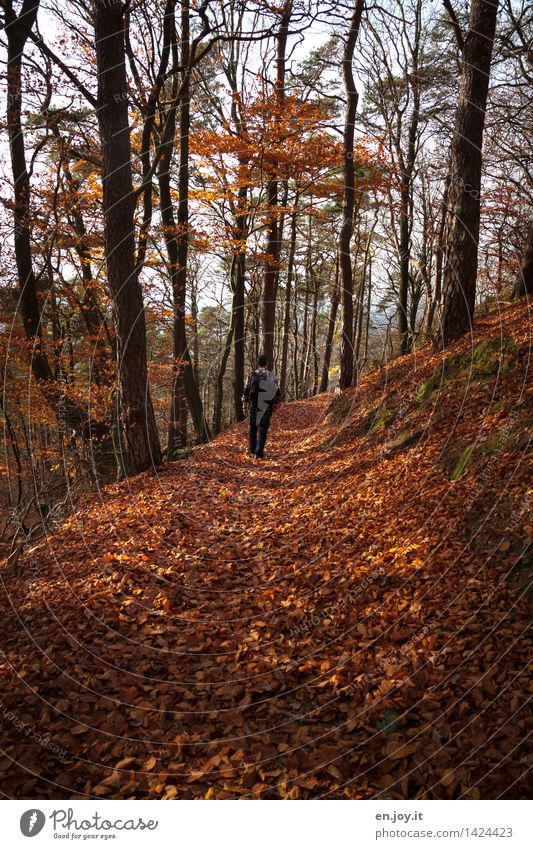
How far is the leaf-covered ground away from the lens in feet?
9.70

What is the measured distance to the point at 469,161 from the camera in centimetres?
812

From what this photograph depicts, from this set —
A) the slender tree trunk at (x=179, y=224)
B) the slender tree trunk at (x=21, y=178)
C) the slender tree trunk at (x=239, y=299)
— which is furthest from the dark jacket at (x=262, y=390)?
the slender tree trunk at (x=239, y=299)

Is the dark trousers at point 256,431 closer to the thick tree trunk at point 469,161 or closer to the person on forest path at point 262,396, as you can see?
the person on forest path at point 262,396

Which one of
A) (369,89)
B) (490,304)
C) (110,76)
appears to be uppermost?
(369,89)

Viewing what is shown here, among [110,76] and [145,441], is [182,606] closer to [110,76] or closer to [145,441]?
[145,441]

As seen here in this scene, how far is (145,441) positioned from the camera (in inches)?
372

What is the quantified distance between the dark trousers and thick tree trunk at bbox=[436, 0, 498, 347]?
518 centimetres

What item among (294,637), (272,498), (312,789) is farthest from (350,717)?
(272,498)

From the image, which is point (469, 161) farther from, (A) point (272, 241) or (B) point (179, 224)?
(A) point (272, 241)

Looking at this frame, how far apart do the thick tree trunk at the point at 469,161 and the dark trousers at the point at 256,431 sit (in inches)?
204

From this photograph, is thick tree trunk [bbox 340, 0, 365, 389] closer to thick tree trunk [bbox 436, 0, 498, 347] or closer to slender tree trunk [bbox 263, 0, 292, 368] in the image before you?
slender tree trunk [bbox 263, 0, 292, 368]

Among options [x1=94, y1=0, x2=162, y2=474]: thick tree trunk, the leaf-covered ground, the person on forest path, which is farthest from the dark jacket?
the leaf-covered ground

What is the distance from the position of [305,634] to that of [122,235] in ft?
25.4

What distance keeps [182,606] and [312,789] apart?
7.89 ft
